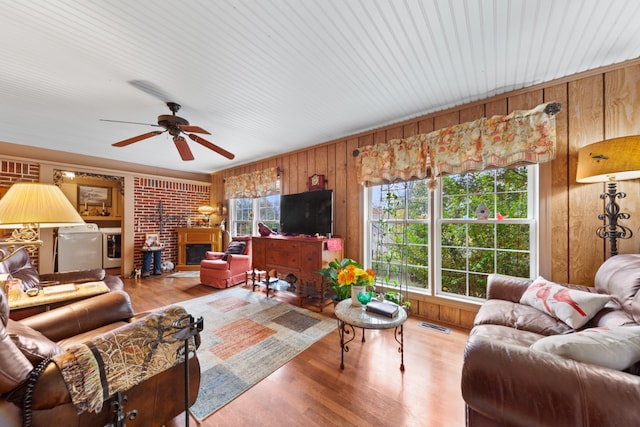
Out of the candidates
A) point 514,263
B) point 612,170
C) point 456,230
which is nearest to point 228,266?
point 456,230

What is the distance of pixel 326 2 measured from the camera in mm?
1353

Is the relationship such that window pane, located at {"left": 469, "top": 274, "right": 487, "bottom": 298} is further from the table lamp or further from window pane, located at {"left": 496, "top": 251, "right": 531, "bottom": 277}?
the table lamp

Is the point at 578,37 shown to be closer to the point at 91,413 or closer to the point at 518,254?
the point at 518,254

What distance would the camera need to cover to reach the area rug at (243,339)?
5.52 feet

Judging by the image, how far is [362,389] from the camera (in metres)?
1.66

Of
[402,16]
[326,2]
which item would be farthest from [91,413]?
[402,16]

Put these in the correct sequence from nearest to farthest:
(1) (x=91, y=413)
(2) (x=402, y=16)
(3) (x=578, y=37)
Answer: (1) (x=91, y=413)
(2) (x=402, y=16)
(3) (x=578, y=37)

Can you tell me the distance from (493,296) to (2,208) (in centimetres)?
347

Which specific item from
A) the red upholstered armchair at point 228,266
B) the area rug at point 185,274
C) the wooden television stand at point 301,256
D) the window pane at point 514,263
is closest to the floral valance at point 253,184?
the red upholstered armchair at point 228,266

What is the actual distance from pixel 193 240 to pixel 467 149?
5466mm

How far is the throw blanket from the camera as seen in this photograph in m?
0.89

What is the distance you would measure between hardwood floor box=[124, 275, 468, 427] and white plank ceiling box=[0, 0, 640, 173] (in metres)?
2.42

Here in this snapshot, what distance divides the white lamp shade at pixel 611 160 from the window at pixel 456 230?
54cm

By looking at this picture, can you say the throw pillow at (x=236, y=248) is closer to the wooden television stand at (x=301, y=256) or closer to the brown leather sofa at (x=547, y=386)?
the wooden television stand at (x=301, y=256)
